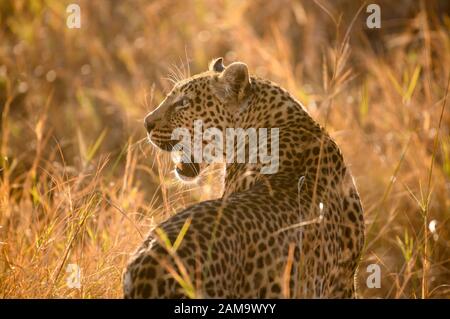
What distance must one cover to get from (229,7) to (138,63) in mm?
1166

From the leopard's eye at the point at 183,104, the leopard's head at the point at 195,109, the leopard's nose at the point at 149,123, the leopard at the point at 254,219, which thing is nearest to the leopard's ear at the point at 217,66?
the leopard at the point at 254,219

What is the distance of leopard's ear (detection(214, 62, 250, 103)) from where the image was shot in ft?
18.1

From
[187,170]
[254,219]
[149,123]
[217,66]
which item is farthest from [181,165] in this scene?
[254,219]

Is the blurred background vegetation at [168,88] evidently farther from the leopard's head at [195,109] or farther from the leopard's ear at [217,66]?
the leopard's ear at [217,66]

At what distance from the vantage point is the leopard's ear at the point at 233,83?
5520mm

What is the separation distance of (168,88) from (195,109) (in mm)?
2063

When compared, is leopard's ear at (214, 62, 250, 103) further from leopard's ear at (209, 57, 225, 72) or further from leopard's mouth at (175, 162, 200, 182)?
leopard's ear at (209, 57, 225, 72)

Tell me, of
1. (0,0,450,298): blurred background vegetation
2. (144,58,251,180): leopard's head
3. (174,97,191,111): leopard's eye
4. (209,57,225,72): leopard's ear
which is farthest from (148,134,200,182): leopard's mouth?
(209,57,225,72): leopard's ear

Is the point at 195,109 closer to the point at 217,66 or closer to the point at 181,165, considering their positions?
the point at 181,165

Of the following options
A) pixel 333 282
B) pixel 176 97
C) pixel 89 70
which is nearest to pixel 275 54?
pixel 89 70

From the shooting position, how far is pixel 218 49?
11656 millimetres

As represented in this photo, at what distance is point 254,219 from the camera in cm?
452

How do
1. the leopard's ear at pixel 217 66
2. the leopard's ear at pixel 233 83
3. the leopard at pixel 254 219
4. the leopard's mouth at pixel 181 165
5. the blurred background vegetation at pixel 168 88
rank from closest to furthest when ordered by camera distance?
the leopard at pixel 254 219, the leopard's ear at pixel 233 83, the leopard's mouth at pixel 181 165, the leopard's ear at pixel 217 66, the blurred background vegetation at pixel 168 88
